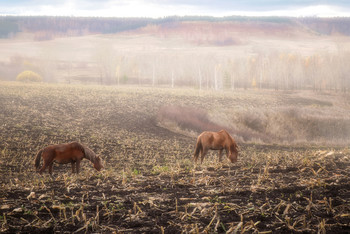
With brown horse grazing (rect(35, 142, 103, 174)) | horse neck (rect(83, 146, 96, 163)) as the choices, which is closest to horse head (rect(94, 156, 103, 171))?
horse neck (rect(83, 146, 96, 163))

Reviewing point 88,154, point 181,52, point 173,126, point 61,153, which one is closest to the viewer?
point 61,153

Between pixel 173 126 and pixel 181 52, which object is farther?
pixel 181 52

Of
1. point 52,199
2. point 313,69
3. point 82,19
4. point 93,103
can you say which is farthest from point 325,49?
point 52,199

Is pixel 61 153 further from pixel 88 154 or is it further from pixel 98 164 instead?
pixel 98 164

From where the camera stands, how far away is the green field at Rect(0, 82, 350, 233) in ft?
15.5

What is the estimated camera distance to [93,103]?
84.7ft

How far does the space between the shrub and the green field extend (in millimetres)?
13087

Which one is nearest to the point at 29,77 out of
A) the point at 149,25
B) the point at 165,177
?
the point at 149,25

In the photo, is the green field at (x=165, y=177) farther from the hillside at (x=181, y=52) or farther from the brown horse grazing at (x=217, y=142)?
the hillside at (x=181, y=52)

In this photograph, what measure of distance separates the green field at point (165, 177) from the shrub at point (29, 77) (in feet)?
42.9

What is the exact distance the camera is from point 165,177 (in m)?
8.12

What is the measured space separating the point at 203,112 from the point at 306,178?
17985 mm

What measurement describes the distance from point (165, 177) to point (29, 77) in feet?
111

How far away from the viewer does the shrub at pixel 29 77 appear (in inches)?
1397
